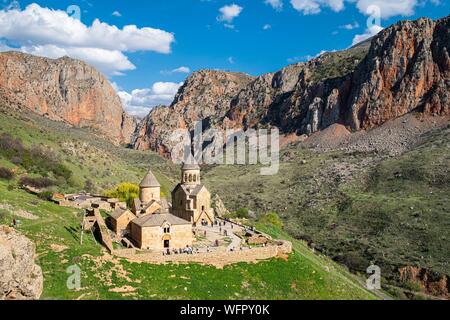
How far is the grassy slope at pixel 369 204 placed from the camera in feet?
181

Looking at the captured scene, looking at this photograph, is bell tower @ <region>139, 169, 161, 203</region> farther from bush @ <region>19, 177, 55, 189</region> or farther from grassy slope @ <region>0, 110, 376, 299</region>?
bush @ <region>19, 177, 55, 189</region>

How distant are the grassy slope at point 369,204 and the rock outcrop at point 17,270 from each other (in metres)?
40.8

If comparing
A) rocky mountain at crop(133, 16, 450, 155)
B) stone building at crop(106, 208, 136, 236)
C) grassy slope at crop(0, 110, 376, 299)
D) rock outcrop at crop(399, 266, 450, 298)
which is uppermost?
rocky mountain at crop(133, 16, 450, 155)

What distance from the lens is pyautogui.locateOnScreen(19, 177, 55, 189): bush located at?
→ 2247 inches

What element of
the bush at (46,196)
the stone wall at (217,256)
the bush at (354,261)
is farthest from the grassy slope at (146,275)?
the bush at (354,261)

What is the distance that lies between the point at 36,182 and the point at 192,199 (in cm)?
2390

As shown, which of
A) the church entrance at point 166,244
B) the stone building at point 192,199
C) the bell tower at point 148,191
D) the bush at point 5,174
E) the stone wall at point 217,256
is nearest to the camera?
the stone wall at point 217,256

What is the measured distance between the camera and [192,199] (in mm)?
47875

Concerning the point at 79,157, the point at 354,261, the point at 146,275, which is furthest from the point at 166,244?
the point at 79,157

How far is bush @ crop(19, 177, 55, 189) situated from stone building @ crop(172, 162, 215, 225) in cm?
2026

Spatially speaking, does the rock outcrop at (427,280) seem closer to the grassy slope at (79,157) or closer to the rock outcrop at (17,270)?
the rock outcrop at (17,270)

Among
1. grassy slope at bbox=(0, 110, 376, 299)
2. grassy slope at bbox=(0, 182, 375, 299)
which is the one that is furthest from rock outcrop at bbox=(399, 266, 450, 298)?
grassy slope at bbox=(0, 182, 375, 299)

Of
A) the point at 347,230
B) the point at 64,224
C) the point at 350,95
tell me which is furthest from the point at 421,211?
the point at 350,95
